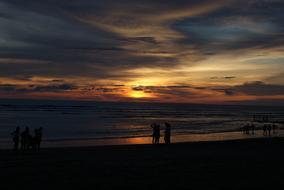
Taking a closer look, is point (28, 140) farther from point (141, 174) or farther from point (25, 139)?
point (141, 174)

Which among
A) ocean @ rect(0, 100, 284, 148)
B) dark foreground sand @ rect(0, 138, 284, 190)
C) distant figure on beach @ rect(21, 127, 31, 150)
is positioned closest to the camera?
dark foreground sand @ rect(0, 138, 284, 190)

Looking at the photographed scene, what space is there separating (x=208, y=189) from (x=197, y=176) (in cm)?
199

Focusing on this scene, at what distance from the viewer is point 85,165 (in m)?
15.1

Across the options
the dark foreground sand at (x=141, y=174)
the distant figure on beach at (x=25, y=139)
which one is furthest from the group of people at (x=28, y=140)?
the dark foreground sand at (x=141, y=174)

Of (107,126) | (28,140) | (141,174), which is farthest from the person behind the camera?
(107,126)

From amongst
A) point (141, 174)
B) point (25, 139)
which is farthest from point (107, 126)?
point (141, 174)

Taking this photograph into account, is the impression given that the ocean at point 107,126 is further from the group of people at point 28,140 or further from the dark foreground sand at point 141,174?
the dark foreground sand at point 141,174

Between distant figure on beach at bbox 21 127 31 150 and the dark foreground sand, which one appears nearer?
the dark foreground sand

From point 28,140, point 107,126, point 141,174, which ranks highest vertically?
point 107,126

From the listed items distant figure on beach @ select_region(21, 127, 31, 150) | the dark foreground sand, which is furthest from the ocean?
the dark foreground sand

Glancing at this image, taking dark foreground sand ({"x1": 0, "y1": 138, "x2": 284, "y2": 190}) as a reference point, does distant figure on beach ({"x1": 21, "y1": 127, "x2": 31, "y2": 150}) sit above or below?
above

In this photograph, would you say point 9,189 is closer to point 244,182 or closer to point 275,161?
point 244,182

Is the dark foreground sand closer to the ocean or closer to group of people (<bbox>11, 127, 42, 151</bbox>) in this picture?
group of people (<bbox>11, 127, 42, 151</bbox>)

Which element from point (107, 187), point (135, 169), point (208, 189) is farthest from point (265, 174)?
point (107, 187)
